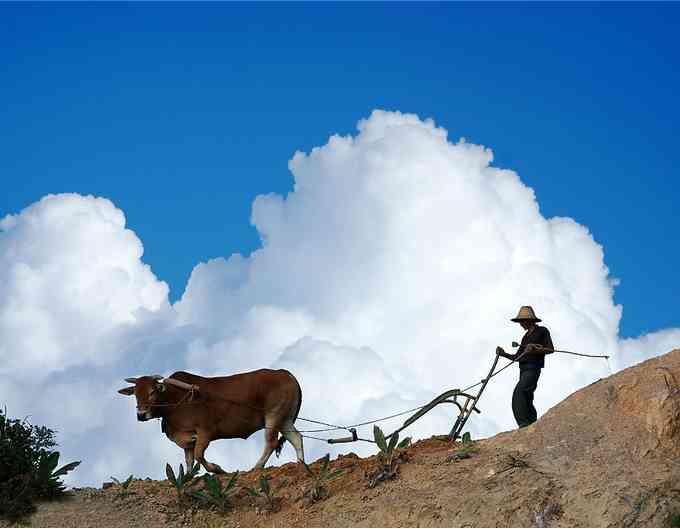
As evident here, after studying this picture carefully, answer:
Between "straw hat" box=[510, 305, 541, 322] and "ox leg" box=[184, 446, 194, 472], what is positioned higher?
"straw hat" box=[510, 305, 541, 322]

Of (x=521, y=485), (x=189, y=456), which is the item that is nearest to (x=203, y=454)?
(x=189, y=456)

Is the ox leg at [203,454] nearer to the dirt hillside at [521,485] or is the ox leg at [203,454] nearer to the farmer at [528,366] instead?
the dirt hillside at [521,485]

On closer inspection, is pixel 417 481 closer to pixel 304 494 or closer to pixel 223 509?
pixel 304 494

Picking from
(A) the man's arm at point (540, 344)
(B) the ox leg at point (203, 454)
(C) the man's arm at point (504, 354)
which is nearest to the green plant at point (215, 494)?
(B) the ox leg at point (203, 454)

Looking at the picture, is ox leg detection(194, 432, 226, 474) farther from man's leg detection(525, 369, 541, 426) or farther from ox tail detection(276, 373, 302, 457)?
man's leg detection(525, 369, 541, 426)

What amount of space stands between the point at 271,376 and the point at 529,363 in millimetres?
5077

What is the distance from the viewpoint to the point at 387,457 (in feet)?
51.9

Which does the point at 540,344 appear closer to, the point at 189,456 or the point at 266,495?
the point at 266,495

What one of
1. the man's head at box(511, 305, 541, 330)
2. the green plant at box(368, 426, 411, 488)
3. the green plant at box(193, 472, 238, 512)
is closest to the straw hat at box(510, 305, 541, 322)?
the man's head at box(511, 305, 541, 330)

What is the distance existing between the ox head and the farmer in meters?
6.34

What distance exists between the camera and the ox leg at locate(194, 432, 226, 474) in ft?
58.2

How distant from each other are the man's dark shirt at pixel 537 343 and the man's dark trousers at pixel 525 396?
7 centimetres

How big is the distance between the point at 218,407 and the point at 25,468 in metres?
3.72

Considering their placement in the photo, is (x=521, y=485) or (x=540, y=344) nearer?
(x=521, y=485)
